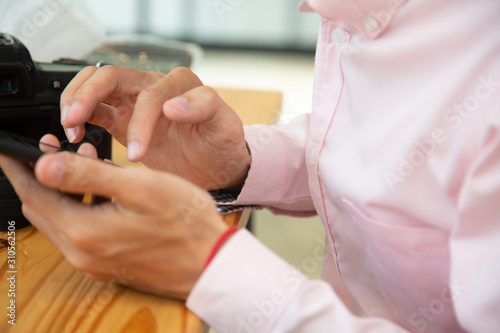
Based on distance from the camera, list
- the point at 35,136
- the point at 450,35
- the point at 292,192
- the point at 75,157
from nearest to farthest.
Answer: the point at 75,157
the point at 450,35
the point at 35,136
the point at 292,192

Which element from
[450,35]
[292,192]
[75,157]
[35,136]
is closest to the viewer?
[75,157]

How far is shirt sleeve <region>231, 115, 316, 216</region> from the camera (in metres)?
0.82

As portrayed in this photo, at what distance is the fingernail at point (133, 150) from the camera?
0.61 m

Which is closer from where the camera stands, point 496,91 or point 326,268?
point 496,91

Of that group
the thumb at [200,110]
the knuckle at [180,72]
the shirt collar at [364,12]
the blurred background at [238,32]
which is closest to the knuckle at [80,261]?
the thumb at [200,110]

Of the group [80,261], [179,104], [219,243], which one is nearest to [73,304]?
[80,261]

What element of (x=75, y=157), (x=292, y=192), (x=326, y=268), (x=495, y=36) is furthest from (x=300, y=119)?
(x=75, y=157)

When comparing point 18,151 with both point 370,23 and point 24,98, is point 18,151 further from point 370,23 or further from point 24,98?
point 370,23

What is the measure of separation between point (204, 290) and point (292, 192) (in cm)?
38

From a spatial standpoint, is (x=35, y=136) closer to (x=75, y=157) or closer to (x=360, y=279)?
(x=75, y=157)

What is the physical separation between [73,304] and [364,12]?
0.48 metres

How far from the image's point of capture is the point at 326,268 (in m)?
0.89

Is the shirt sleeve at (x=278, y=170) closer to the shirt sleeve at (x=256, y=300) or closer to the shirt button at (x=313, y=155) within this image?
the shirt button at (x=313, y=155)

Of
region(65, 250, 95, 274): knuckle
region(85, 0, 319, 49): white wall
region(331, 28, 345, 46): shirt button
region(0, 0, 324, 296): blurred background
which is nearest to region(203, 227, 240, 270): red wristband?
region(65, 250, 95, 274): knuckle
